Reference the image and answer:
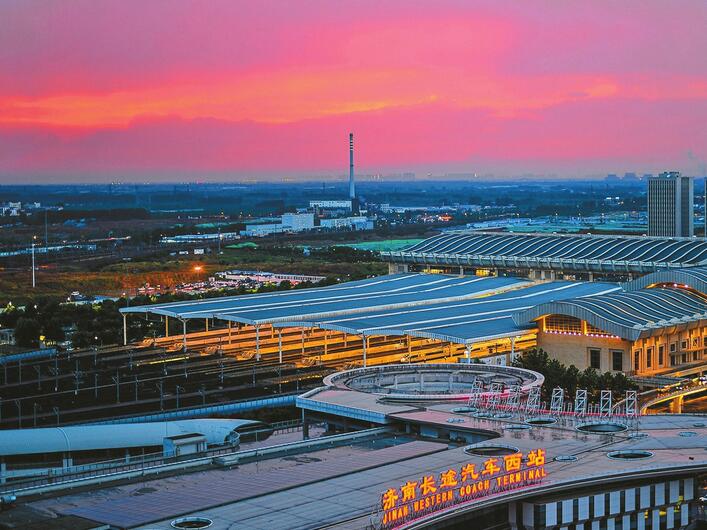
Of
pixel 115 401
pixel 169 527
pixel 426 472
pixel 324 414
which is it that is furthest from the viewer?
pixel 115 401

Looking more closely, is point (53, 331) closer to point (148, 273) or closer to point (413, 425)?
point (413, 425)

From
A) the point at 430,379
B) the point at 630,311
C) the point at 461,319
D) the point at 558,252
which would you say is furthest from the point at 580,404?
the point at 558,252

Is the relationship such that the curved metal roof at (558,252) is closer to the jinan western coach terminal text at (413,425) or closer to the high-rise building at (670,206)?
the jinan western coach terminal text at (413,425)

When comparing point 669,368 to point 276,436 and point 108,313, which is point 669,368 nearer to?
point 276,436

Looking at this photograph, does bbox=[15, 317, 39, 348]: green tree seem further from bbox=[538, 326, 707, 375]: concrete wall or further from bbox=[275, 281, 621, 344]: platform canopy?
bbox=[538, 326, 707, 375]: concrete wall

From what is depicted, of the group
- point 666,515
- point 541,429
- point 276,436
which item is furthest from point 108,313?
point 666,515

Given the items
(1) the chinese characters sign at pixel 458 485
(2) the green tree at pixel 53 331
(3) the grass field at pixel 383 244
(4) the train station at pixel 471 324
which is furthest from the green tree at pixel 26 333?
(3) the grass field at pixel 383 244

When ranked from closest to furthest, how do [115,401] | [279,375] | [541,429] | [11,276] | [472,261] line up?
1. [541,429]
2. [115,401]
3. [279,375]
4. [472,261]
5. [11,276]
